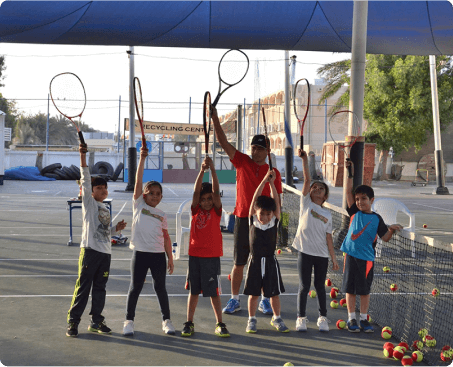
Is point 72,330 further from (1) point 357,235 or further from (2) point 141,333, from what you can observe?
(1) point 357,235

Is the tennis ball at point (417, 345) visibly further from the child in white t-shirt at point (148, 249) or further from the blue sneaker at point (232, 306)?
the child in white t-shirt at point (148, 249)

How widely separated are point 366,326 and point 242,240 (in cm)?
150

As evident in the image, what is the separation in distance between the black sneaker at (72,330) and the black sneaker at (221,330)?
4.26 feet

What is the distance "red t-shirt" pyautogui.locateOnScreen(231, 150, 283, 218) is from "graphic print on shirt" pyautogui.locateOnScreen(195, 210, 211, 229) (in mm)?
507

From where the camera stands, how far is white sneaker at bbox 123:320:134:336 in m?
5.09

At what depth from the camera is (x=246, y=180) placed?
18.5 feet

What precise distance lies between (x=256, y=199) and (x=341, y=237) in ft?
13.4

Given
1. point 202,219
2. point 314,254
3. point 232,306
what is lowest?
point 232,306

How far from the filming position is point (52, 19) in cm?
1089

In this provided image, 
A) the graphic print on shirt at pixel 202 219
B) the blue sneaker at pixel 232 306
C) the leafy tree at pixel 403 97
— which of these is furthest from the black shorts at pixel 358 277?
the leafy tree at pixel 403 97

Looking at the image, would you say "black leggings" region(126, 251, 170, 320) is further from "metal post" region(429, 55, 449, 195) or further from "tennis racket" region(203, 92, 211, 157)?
"metal post" region(429, 55, 449, 195)

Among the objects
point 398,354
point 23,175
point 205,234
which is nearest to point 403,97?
point 23,175

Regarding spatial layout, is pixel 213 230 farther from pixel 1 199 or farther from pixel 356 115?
pixel 1 199

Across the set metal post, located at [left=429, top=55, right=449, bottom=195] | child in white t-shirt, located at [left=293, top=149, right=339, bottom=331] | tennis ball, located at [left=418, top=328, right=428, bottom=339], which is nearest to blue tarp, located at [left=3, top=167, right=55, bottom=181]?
metal post, located at [left=429, top=55, right=449, bottom=195]
